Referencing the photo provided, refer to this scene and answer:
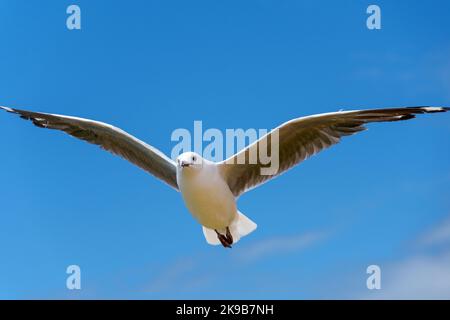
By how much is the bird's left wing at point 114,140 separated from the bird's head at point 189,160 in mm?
431

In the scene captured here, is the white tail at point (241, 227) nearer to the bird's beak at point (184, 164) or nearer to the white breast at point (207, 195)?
the white breast at point (207, 195)

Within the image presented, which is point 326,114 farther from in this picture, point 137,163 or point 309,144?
point 137,163

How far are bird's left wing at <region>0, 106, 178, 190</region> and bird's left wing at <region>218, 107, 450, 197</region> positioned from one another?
1.61 feet

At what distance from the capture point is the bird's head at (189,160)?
5262mm

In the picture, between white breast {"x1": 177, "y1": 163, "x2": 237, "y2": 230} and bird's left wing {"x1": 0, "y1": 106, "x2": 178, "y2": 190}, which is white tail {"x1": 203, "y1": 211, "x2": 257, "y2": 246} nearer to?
white breast {"x1": 177, "y1": 163, "x2": 237, "y2": 230}

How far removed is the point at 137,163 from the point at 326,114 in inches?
60.3

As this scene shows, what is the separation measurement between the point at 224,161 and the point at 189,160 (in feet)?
1.18

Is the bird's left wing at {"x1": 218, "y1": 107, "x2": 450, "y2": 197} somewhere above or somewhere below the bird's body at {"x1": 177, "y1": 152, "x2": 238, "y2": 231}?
above

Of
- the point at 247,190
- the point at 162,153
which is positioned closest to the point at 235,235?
the point at 247,190

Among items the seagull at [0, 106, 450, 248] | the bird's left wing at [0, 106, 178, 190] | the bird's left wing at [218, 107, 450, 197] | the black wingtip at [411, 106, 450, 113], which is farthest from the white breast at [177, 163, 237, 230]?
the black wingtip at [411, 106, 450, 113]

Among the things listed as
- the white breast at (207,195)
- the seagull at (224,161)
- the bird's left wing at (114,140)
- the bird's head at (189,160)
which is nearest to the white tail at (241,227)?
the seagull at (224,161)

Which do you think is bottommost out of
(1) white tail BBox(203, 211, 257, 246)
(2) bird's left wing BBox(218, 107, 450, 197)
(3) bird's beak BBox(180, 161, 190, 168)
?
(1) white tail BBox(203, 211, 257, 246)

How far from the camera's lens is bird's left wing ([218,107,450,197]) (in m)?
5.25

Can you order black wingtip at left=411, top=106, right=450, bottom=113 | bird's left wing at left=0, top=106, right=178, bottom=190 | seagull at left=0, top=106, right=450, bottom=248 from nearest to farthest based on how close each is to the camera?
1. black wingtip at left=411, top=106, right=450, bottom=113
2. seagull at left=0, top=106, right=450, bottom=248
3. bird's left wing at left=0, top=106, right=178, bottom=190
